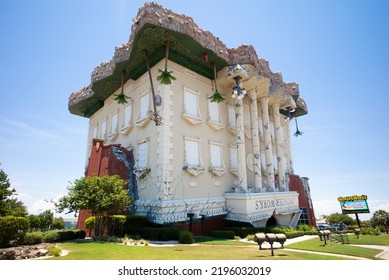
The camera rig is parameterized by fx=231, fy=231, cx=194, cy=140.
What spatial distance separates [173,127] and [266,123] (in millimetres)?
10566

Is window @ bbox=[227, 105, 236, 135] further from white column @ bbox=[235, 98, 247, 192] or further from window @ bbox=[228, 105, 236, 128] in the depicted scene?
white column @ bbox=[235, 98, 247, 192]

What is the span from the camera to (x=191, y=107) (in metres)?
17.5

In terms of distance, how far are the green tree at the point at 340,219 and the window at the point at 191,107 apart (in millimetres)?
35827

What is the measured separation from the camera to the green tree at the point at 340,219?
38.6 meters

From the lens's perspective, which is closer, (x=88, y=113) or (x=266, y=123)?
(x=266, y=123)

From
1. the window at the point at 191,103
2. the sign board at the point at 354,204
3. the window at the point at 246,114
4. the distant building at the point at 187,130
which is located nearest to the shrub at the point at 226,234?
the distant building at the point at 187,130

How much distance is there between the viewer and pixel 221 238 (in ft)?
42.9

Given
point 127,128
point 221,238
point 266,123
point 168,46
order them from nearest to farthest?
point 221,238 → point 168,46 → point 127,128 → point 266,123

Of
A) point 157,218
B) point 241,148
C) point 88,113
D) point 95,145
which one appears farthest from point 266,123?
point 88,113

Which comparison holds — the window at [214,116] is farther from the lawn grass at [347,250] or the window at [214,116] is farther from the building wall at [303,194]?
the building wall at [303,194]

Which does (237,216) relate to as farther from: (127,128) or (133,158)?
(127,128)

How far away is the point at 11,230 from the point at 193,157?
10.5m

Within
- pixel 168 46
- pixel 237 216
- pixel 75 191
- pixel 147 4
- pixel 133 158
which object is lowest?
pixel 237 216

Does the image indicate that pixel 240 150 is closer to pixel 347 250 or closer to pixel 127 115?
pixel 127 115
